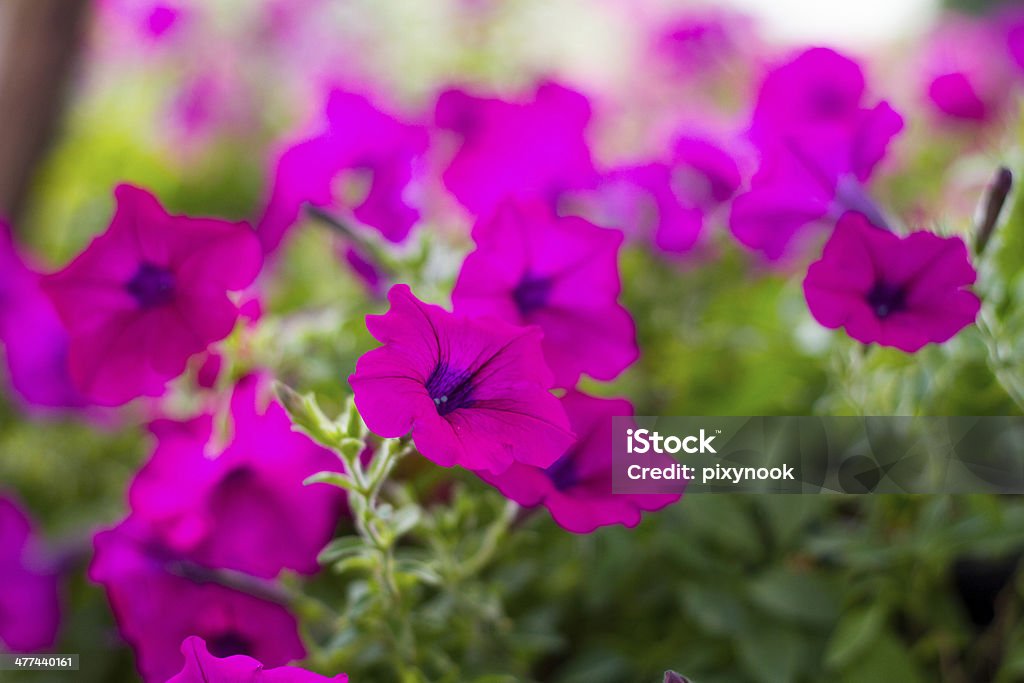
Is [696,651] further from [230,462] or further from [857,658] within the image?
[230,462]

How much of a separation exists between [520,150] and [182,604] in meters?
0.36

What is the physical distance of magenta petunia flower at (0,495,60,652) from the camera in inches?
24.9

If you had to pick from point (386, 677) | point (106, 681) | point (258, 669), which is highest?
point (258, 669)

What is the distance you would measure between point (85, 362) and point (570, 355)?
0.26 metres

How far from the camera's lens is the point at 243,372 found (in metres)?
0.58

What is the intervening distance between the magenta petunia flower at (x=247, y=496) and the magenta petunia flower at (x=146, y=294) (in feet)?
0.18

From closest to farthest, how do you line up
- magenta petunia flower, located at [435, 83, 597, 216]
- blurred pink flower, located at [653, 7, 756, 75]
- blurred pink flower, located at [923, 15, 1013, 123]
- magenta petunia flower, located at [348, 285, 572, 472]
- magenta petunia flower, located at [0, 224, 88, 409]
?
magenta petunia flower, located at [348, 285, 572, 472] → magenta petunia flower, located at [435, 83, 597, 216] → magenta petunia flower, located at [0, 224, 88, 409] → blurred pink flower, located at [923, 15, 1013, 123] → blurred pink flower, located at [653, 7, 756, 75]

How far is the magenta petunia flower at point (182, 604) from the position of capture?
49 centimetres

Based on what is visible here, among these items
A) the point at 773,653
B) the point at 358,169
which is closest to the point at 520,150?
the point at 358,169

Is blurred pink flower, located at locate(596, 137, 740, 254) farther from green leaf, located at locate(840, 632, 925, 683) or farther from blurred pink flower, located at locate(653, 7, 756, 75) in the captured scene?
blurred pink flower, located at locate(653, 7, 756, 75)

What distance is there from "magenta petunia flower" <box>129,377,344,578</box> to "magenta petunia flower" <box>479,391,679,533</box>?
0.14 meters

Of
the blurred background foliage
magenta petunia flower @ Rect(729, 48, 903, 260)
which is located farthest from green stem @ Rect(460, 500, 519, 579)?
magenta petunia flower @ Rect(729, 48, 903, 260)

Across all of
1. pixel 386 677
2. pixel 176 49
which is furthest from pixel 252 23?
pixel 386 677

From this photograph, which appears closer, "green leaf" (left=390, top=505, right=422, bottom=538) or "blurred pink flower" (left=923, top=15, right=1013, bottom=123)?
"green leaf" (left=390, top=505, right=422, bottom=538)
